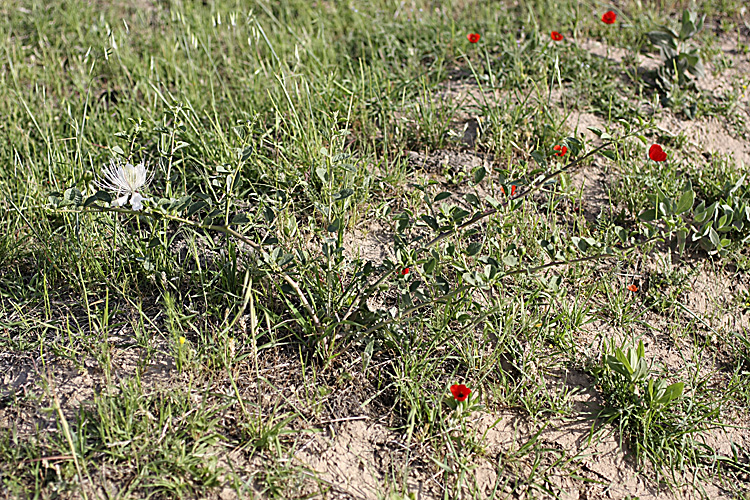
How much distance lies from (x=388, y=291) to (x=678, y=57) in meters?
2.20

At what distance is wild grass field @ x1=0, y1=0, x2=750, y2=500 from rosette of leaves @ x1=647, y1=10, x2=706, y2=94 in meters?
0.02

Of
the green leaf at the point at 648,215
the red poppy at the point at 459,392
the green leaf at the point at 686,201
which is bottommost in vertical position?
the red poppy at the point at 459,392

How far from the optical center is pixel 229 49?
3717 millimetres

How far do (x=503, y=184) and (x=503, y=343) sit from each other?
1.97ft

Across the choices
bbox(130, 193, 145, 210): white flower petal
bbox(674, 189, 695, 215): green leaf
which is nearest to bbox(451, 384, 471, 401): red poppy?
bbox(130, 193, 145, 210): white flower petal

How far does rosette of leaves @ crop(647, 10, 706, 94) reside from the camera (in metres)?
3.36

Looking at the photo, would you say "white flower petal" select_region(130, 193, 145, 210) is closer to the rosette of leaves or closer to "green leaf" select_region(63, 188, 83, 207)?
"green leaf" select_region(63, 188, 83, 207)

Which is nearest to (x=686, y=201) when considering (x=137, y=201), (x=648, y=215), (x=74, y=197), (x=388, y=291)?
(x=648, y=215)

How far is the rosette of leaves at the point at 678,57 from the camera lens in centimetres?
336

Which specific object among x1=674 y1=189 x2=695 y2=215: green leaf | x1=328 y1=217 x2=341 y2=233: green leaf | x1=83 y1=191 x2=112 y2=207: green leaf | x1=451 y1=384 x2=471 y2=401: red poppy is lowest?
x1=451 y1=384 x2=471 y2=401: red poppy

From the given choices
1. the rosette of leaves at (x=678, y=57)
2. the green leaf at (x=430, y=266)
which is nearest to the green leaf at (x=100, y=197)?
the green leaf at (x=430, y=266)

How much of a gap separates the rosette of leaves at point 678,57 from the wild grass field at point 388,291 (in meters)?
0.02

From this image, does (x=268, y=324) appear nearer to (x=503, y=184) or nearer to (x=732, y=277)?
(x=503, y=184)

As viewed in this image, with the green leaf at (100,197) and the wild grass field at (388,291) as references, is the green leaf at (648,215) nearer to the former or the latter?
the wild grass field at (388,291)
